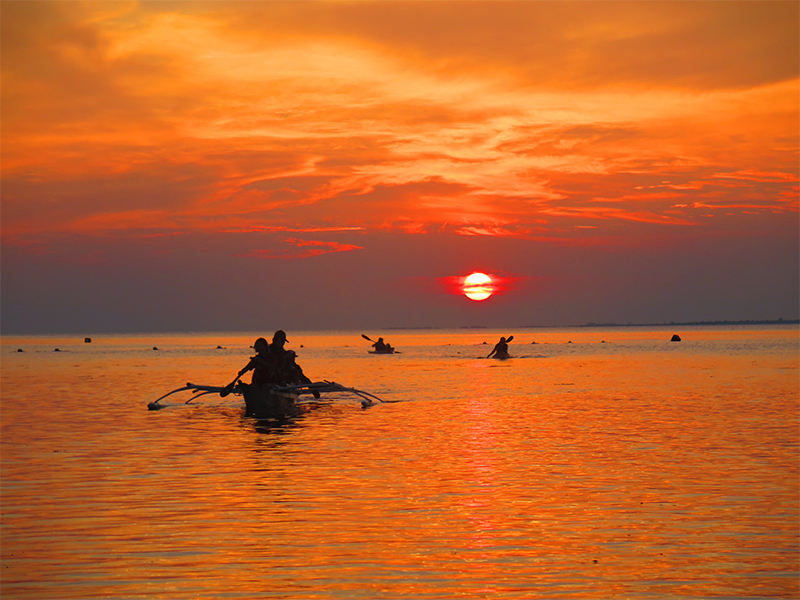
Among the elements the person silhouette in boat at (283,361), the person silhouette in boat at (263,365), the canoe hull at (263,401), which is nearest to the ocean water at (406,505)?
the canoe hull at (263,401)

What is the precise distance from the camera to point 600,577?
11258 millimetres

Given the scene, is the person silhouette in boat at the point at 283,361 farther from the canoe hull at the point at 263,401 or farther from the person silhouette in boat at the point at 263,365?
the canoe hull at the point at 263,401

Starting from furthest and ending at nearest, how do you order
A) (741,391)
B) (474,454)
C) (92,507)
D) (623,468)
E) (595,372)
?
(595,372) < (741,391) < (474,454) < (623,468) < (92,507)

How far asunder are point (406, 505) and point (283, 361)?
69.7 ft

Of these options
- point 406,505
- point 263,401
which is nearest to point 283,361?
point 263,401

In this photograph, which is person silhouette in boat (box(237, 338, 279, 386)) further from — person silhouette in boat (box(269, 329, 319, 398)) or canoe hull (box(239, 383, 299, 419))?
canoe hull (box(239, 383, 299, 419))

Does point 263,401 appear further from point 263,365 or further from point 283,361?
point 283,361

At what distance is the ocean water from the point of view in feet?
36.8

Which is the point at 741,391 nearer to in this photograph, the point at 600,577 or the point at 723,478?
the point at 723,478

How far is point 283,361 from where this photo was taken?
36.2 meters

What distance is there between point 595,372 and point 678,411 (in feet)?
100

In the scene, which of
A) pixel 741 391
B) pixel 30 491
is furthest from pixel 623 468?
pixel 741 391

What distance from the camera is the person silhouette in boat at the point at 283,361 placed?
35.2m

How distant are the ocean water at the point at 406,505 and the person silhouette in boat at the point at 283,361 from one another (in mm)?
3746
